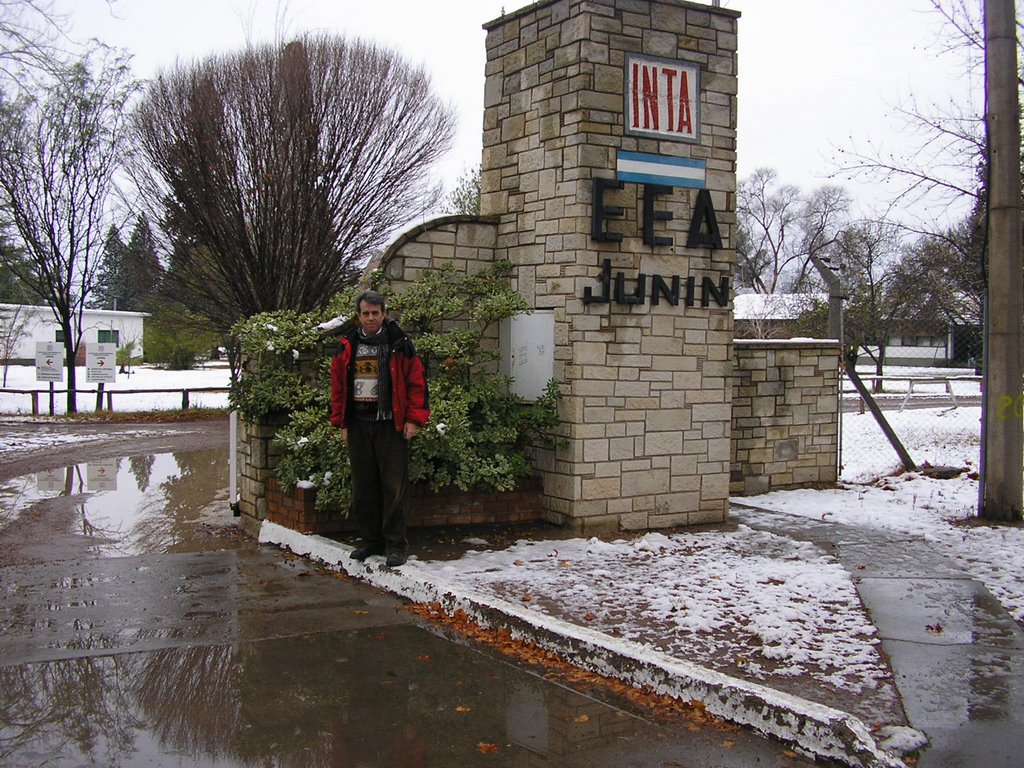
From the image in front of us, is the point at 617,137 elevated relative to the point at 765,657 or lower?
elevated

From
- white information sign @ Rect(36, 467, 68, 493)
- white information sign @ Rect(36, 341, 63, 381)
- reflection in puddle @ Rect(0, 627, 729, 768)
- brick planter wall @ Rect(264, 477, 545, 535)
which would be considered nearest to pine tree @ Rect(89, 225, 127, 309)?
white information sign @ Rect(36, 341, 63, 381)

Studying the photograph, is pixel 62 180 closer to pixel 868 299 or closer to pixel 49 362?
pixel 49 362

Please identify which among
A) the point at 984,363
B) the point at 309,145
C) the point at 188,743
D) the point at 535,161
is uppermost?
the point at 309,145

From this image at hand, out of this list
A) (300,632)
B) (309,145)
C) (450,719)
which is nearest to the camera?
(450,719)

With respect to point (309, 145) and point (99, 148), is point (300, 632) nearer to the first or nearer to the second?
point (309, 145)

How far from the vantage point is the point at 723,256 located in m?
8.85

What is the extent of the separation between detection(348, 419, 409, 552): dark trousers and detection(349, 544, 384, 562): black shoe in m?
0.03

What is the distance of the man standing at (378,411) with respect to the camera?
6.70 m

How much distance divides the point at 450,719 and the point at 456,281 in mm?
5045

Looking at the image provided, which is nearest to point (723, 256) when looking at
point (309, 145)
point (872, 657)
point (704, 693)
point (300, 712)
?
point (872, 657)

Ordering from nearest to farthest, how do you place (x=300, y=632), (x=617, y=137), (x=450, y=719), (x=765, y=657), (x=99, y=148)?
1. (x=450, y=719)
2. (x=765, y=657)
3. (x=300, y=632)
4. (x=617, y=137)
5. (x=99, y=148)

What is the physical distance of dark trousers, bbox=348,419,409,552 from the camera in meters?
6.80

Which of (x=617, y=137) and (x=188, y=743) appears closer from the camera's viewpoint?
(x=188, y=743)

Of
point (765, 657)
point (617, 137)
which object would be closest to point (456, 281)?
point (617, 137)
